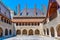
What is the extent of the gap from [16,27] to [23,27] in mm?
2718

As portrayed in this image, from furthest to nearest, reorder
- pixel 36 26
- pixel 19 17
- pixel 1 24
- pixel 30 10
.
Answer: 1. pixel 30 10
2. pixel 19 17
3. pixel 36 26
4. pixel 1 24

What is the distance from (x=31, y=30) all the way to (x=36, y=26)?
10.1 ft

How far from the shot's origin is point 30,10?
202ft

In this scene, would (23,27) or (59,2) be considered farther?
(23,27)

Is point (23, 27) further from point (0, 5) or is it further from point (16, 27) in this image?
point (0, 5)

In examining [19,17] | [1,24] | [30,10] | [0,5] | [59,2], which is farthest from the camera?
[30,10]

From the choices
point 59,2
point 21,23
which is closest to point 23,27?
point 21,23

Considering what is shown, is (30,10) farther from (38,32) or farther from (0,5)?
(0,5)

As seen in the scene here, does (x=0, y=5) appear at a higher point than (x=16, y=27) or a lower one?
higher

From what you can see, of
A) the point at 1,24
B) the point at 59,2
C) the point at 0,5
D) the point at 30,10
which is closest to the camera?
the point at 59,2

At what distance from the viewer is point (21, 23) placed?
152 ft

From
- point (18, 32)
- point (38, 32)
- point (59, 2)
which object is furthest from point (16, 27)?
point (59, 2)

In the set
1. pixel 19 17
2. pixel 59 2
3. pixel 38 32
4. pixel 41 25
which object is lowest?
pixel 38 32

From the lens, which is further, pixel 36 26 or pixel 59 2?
pixel 36 26
